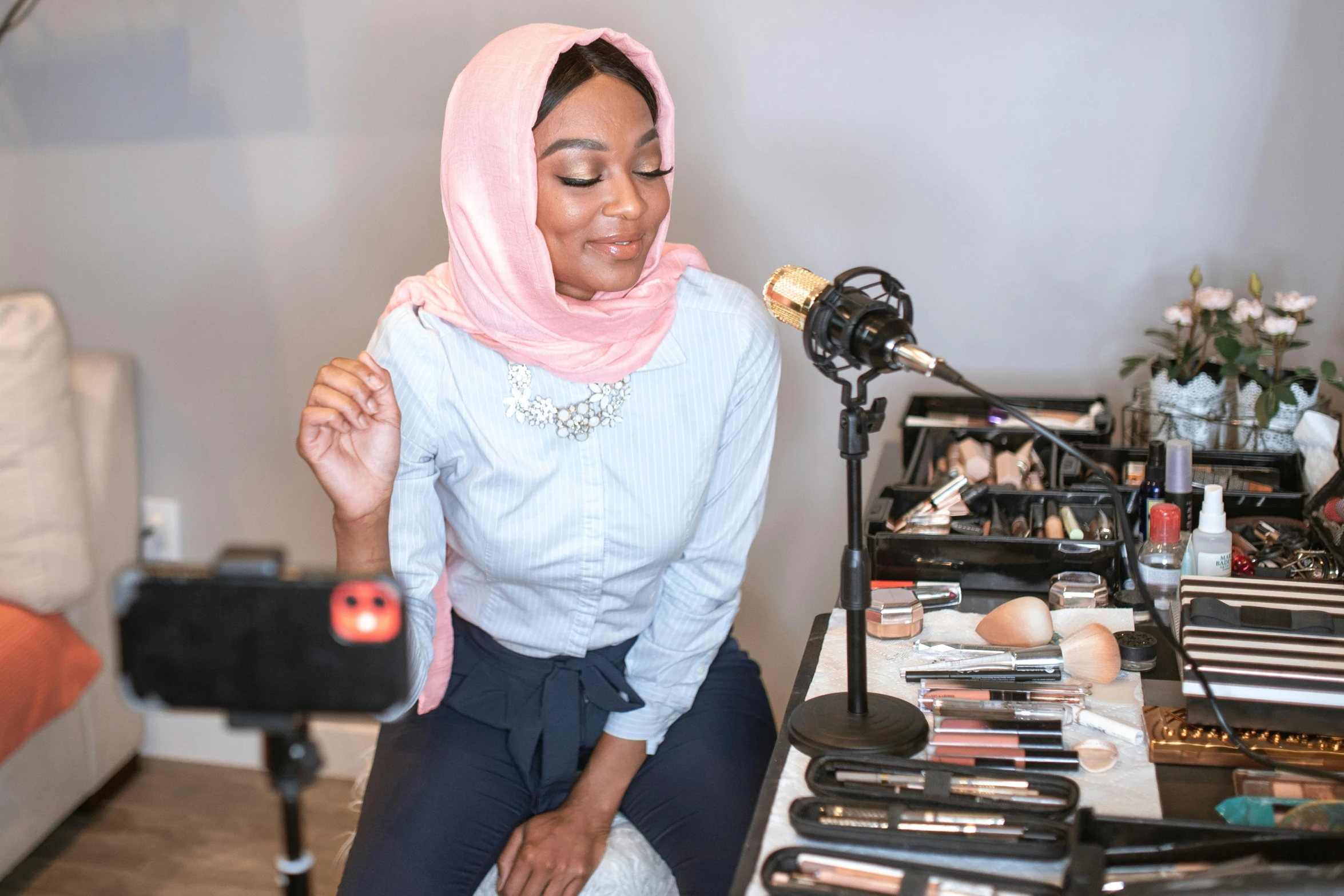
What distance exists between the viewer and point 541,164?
3.86 ft

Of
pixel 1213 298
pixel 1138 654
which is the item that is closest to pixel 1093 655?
pixel 1138 654

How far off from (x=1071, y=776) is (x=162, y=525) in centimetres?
193

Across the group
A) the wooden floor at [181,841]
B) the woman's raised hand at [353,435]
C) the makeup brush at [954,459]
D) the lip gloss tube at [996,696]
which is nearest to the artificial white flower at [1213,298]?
the makeup brush at [954,459]

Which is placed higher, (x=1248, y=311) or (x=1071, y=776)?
(x=1248, y=311)

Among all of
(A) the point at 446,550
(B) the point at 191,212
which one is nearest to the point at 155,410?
(B) the point at 191,212

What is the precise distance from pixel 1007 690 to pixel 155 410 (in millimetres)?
1825

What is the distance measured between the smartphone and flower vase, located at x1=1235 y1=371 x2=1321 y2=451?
1.29 meters

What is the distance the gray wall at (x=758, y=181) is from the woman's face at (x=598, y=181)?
2.12 feet

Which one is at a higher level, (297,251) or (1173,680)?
(297,251)

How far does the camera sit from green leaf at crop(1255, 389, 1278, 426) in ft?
4.73

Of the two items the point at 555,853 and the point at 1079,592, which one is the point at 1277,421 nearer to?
the point at 1079,592

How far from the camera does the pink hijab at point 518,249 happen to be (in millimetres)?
1156

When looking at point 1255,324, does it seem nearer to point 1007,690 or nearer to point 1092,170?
point 1092,170

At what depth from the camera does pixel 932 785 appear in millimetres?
842
